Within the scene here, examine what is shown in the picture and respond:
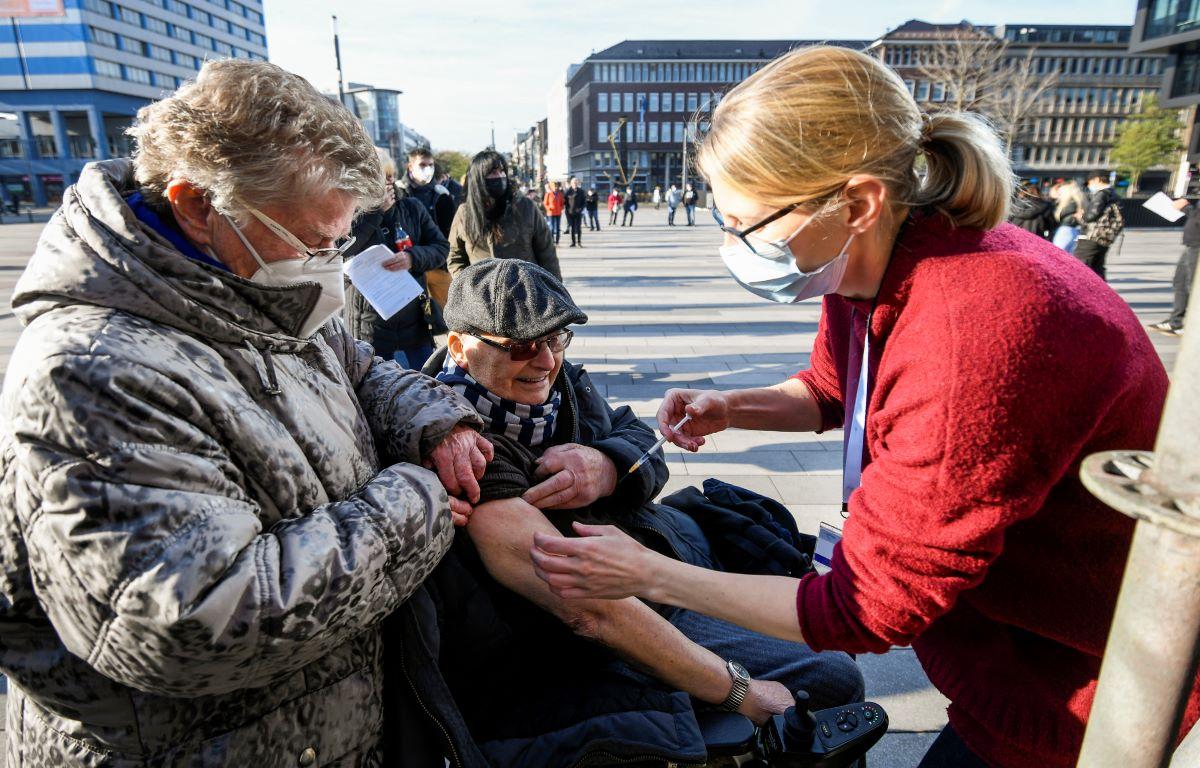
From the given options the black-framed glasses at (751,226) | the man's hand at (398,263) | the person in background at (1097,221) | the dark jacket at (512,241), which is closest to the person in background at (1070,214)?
the person in background at (1097,221)

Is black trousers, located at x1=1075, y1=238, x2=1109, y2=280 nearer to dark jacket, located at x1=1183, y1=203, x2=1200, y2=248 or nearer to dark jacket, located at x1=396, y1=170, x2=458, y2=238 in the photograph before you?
dark jacket, located at x1=1183, y1=203, x2=1200, y2=248

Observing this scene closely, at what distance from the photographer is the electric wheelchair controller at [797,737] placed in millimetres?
1665

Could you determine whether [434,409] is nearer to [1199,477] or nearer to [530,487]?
[530,487]

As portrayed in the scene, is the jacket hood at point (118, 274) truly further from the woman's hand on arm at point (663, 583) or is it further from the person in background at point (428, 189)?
the person in background at point (428, 189)

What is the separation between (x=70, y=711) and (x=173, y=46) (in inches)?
3085

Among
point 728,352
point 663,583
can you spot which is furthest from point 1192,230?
point 663,583

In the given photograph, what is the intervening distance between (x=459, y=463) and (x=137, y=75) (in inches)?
2863

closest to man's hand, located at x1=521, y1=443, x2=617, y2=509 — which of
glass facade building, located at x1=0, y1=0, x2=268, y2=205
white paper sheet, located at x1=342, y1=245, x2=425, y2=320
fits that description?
white paper sheet, located at x1=342, y1=245, x2=425, y2=320

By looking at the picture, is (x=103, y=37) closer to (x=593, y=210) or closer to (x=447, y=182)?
(x=593, y=210)

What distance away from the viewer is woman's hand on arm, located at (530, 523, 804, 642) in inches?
53.2

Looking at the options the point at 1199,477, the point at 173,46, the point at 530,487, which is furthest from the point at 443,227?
the point at 173,46

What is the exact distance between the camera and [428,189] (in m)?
7.12

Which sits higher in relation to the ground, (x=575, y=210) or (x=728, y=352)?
(x=575, y=210)

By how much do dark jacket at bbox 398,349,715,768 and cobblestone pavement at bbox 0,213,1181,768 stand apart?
1109 mm
